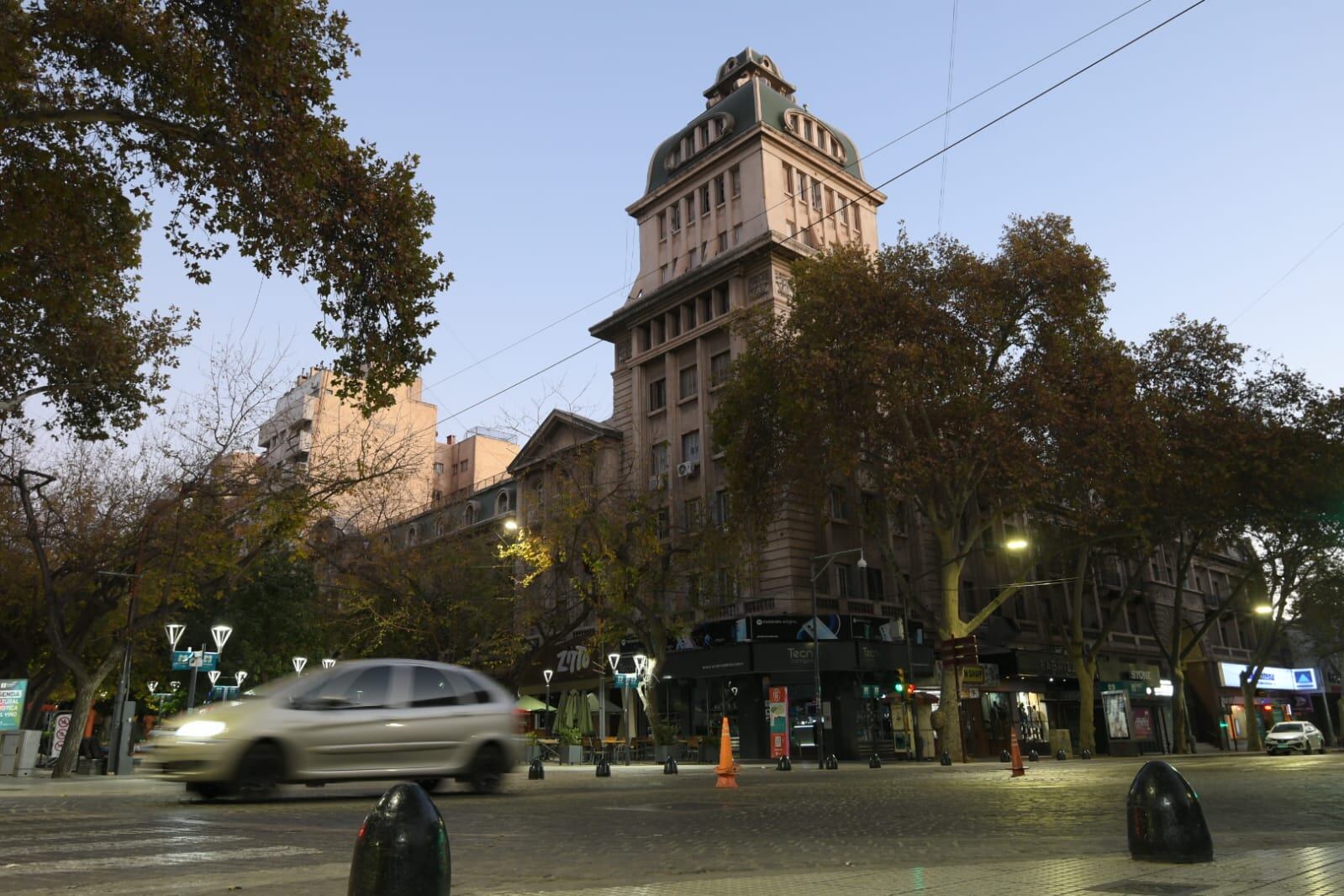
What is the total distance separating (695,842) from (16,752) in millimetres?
20469

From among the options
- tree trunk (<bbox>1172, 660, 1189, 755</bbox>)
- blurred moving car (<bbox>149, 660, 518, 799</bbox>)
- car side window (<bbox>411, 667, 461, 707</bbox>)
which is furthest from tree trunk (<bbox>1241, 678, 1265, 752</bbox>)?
car side window (<bbox>411, 667, 461, 707</bbox>)

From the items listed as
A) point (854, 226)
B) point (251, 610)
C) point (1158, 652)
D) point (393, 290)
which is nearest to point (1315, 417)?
point (854, 226)

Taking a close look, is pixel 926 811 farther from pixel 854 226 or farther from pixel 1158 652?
pixel 1158 652

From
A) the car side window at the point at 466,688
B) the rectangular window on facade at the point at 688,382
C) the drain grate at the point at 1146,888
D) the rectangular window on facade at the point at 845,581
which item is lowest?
the drain grate at the point at 1146,888

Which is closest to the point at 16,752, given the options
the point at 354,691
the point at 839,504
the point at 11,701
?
the point at 11,701

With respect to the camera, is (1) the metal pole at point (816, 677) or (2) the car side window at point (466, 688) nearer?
(2) the car side window at point (466, 688)

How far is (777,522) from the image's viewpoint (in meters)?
35.0

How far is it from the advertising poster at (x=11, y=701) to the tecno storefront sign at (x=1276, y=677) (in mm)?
56303

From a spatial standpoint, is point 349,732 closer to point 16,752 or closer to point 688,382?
point 16,752

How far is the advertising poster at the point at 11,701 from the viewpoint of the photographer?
2033 centimetres

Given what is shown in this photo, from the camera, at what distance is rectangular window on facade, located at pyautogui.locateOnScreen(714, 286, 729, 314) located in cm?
3906

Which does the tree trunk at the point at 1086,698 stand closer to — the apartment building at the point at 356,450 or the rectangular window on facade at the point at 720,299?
the rectangular window on facade at the point at 720,299

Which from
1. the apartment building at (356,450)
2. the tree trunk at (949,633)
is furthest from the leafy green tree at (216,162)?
the tree trunk at (949,633)

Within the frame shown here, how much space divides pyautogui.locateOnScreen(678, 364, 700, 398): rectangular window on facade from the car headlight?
29.8m
